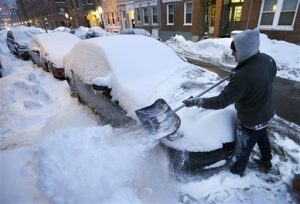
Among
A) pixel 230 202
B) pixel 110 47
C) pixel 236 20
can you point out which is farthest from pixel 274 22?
pixel 230 202

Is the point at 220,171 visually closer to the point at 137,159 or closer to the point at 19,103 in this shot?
the point at 137,159

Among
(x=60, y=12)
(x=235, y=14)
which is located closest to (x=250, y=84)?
(x=235, y=14)

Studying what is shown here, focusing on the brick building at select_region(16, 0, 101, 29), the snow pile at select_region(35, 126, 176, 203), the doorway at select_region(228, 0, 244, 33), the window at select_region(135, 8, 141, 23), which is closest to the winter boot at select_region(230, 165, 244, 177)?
the snow pile at select_region(35, 126, 176, 203)

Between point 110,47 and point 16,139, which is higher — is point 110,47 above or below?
above

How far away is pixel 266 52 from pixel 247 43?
25.9 ft

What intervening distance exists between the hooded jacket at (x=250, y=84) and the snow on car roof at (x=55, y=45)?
6.45 metres

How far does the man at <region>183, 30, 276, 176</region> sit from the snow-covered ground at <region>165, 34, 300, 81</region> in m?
5.78

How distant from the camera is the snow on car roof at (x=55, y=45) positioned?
24.3 ft

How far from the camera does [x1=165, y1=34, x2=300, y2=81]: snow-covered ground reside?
787cm

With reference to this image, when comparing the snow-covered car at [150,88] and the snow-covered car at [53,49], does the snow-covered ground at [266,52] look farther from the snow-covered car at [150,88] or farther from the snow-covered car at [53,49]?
the snow-covered car at [53,49]

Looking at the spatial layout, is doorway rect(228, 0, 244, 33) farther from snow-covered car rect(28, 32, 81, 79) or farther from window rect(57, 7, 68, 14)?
window rect(57, 7, 68, 14)

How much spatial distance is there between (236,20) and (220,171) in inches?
524

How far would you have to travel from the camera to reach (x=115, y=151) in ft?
9.50

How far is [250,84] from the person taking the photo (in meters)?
2.24
